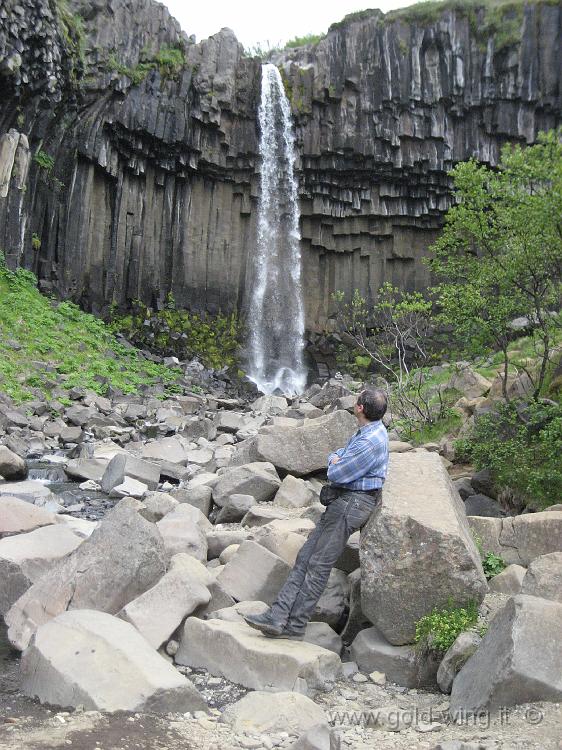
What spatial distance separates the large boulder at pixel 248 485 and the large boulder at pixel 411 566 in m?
3.86

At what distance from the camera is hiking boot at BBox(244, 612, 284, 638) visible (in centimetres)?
472

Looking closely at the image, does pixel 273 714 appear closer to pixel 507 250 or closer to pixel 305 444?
pixel 305 444

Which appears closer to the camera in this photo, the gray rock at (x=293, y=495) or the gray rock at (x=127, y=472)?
the gray rock at (x=293, y=495)

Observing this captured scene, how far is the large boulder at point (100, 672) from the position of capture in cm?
382

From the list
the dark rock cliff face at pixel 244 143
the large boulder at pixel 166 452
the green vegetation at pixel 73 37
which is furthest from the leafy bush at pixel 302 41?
the large boulder at pixel 166 452

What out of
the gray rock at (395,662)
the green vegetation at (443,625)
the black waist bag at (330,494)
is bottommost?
the gray rock at (395,662)

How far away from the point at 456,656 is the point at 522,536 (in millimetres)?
1834

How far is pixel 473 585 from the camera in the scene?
4.68m

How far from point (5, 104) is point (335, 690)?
21717 mm

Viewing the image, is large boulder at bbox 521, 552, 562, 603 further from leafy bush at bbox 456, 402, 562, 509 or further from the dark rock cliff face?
the dark rock cliff face

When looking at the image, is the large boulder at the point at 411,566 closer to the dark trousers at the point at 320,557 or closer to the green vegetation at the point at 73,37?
the dark trousers at the point at 320,557

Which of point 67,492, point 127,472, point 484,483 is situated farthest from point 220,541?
point 127,472

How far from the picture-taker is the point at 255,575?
5.72 meters

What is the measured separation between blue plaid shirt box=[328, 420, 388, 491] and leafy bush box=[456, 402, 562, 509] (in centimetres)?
274
